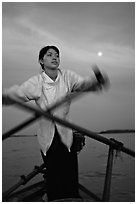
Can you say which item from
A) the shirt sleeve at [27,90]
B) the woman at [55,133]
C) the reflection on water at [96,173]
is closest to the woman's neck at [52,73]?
the woman at [55,133]

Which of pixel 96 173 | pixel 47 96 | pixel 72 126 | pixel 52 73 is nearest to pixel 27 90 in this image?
pixel 47 96

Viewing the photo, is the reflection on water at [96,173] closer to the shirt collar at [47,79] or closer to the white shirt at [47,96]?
the white shirt at [47,96]

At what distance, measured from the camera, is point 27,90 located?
2.45m

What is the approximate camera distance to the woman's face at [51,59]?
2.56 m

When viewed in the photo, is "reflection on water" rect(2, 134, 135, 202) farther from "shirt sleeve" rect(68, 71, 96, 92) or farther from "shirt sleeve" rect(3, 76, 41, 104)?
"shirt sleeve" rect(3, 76, 41, 104)

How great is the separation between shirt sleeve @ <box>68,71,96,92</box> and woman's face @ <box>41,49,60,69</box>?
23 cm

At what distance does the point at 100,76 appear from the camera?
2.21 meters

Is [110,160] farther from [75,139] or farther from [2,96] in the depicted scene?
[2,96]

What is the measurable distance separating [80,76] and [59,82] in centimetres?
27

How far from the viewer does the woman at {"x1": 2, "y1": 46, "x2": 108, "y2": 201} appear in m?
2.52

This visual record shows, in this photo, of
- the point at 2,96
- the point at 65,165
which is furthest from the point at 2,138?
the point at 65,165

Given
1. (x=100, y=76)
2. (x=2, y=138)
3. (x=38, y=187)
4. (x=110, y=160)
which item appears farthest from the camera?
(x=38, y=187)

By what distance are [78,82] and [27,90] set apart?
62 centimetres

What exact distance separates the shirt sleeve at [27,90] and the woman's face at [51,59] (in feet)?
0.73
